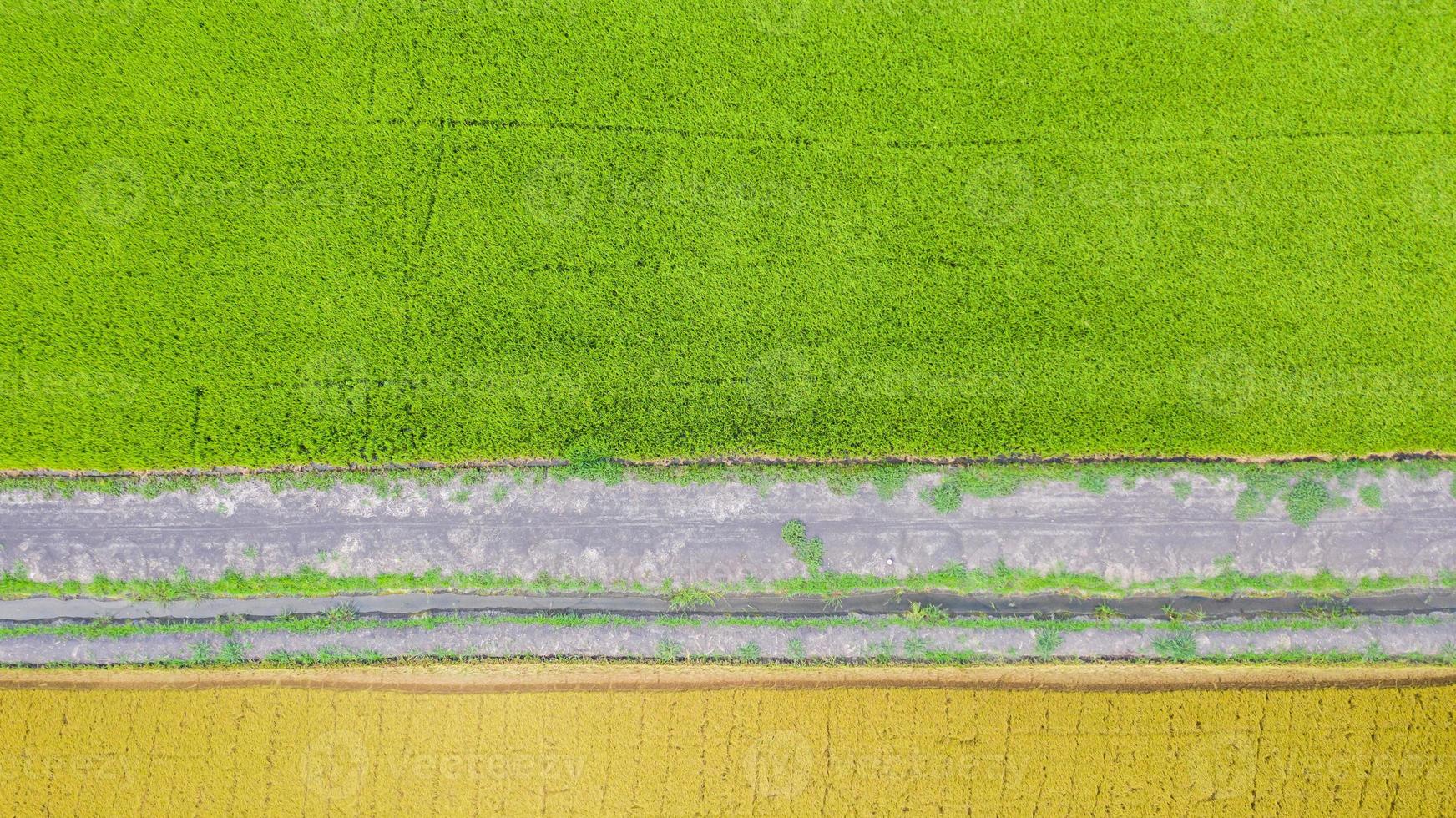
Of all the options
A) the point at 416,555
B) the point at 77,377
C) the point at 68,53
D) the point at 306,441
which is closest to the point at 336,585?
the point at 416,555

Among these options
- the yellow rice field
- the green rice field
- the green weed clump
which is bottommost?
the yellow rice field

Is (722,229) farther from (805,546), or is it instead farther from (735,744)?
(735,744)

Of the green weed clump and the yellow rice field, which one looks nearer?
the yellow rice field

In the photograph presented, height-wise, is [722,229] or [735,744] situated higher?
[722,229]

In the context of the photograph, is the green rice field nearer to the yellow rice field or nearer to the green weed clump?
the green weed clump

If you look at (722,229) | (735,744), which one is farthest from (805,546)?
(722,229)

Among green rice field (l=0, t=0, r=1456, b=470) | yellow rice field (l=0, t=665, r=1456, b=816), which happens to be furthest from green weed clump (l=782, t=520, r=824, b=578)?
yellow rice field (l=0, t=665, r=1456, b=816)

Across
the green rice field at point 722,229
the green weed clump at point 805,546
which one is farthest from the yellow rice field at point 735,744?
the green rice field at point 722,229
